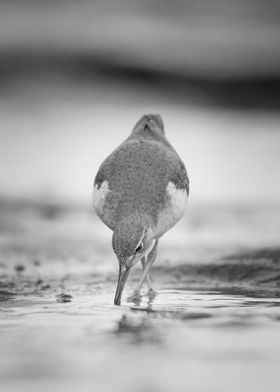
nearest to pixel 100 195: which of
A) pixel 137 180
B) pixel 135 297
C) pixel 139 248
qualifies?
pixel 137 180

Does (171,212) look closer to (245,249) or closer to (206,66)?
(245,249)

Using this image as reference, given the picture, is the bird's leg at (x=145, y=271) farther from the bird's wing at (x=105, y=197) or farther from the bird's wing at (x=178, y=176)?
the bird's wing at (x=178, y=176)

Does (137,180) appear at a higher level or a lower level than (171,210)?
higher

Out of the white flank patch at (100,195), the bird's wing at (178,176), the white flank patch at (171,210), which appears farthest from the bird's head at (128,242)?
the bird's wing at (178,176)

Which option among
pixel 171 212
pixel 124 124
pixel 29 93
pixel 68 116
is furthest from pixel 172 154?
pixel 29 93

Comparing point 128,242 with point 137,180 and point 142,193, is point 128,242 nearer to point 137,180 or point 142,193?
point 142,193

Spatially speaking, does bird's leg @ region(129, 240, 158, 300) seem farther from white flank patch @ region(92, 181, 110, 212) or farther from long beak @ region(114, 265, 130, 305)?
white flank patch @ region(92, 181, 110, 212)

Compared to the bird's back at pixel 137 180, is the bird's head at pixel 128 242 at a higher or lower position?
lower
